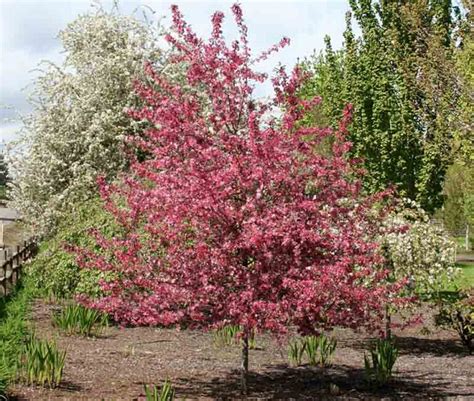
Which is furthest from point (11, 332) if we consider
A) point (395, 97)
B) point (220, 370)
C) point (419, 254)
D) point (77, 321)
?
point (395, 97)

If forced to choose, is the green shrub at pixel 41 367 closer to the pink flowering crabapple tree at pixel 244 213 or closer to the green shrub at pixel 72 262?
the pink flowering crabapple tree at pixel 244 213

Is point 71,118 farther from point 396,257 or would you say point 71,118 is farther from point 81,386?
point 81,386

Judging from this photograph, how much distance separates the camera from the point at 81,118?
16906 mm

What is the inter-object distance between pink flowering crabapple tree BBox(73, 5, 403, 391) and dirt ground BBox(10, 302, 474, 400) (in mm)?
1097

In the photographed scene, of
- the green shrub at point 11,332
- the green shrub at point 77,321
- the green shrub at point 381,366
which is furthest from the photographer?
the green shrub at point 77,321

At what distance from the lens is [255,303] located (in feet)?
23.6

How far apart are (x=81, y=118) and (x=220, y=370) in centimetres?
883

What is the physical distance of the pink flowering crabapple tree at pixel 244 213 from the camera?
734cm

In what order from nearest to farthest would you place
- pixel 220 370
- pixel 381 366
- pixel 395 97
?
pixel 381 366 → pixel 220 370 → pixel 395 97

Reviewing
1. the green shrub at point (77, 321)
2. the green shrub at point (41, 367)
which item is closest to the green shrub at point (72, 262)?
the green shrub at point (77, 321)

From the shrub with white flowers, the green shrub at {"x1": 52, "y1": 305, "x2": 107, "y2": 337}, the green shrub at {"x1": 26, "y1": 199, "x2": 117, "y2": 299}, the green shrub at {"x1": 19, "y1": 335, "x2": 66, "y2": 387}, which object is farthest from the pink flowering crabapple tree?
the green shrub at {"x1": 26, "y1": 199, "x2": 117, "y2": 299}

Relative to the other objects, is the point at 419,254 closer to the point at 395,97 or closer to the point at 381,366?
the point at 381,366

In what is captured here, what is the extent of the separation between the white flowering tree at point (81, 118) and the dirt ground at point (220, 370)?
15.1 ft

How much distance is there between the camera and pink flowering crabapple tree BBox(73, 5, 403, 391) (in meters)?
7.34
